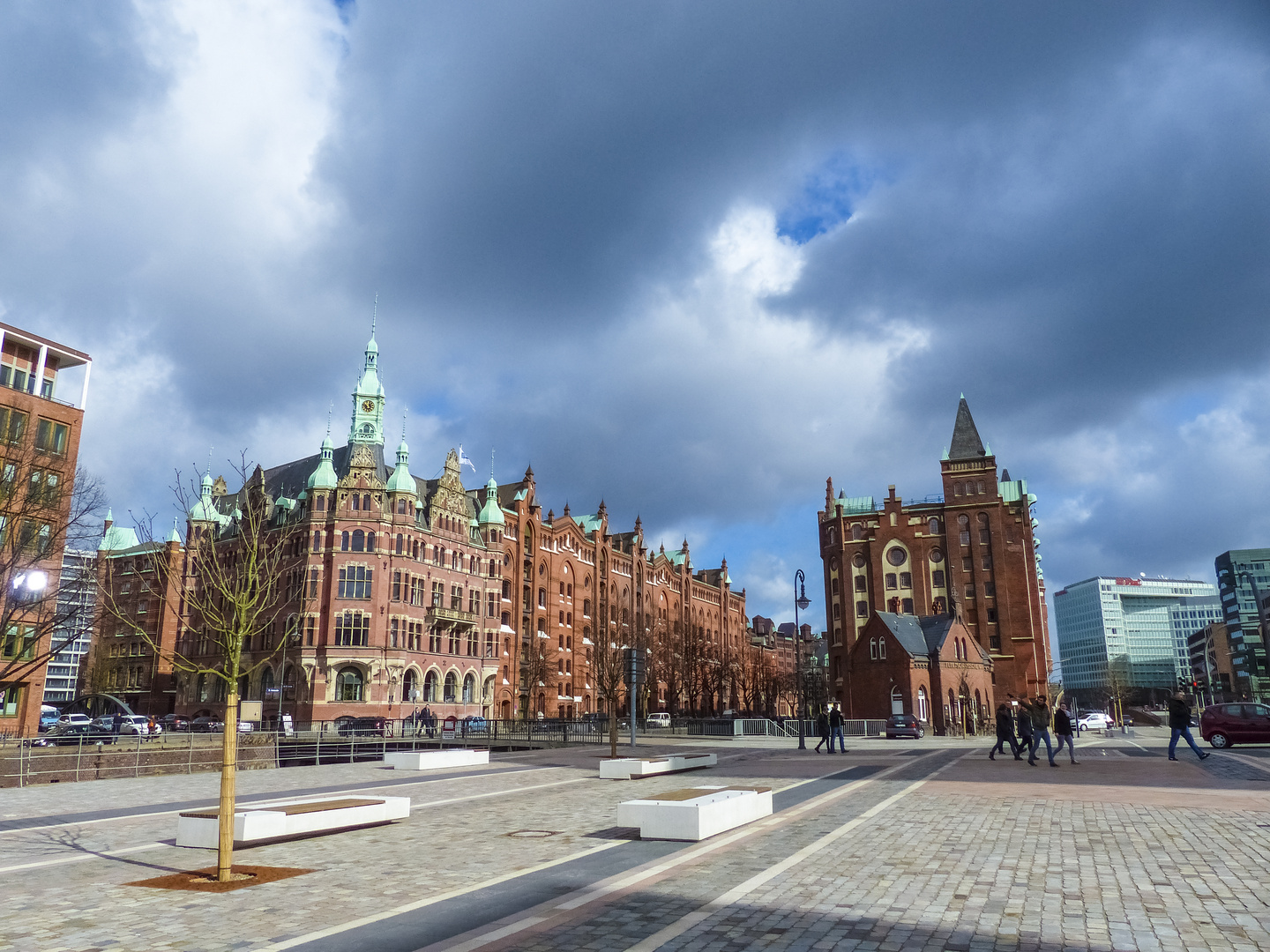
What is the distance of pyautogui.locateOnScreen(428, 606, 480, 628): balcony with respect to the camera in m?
72.8

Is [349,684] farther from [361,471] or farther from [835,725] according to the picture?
[835,725]

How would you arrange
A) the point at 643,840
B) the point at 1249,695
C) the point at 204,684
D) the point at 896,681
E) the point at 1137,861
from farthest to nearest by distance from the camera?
the point at 1249,695 < the point at 204,684 < the point at 896,681 < the point at 643,840 < the point at 1137,861

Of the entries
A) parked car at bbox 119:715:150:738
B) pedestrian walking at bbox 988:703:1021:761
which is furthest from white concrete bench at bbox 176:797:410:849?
parked car at bbox 119:715:150:738

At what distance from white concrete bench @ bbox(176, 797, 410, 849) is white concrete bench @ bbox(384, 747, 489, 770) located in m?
12.7

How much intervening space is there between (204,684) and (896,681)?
187ft

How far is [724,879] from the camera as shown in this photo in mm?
8914

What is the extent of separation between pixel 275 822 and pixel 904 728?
42.4 meters

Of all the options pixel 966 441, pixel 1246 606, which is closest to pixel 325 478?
pixel 966 441

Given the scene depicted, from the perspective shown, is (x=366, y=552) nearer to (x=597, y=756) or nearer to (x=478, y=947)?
(x=597, y=756)

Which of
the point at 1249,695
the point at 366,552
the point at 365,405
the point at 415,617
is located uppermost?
the point at 365,405

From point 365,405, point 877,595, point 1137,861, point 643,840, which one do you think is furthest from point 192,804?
point 877,595

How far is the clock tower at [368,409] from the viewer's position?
250 feet

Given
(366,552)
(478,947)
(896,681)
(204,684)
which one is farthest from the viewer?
(204,684)

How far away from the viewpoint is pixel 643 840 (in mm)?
11633
